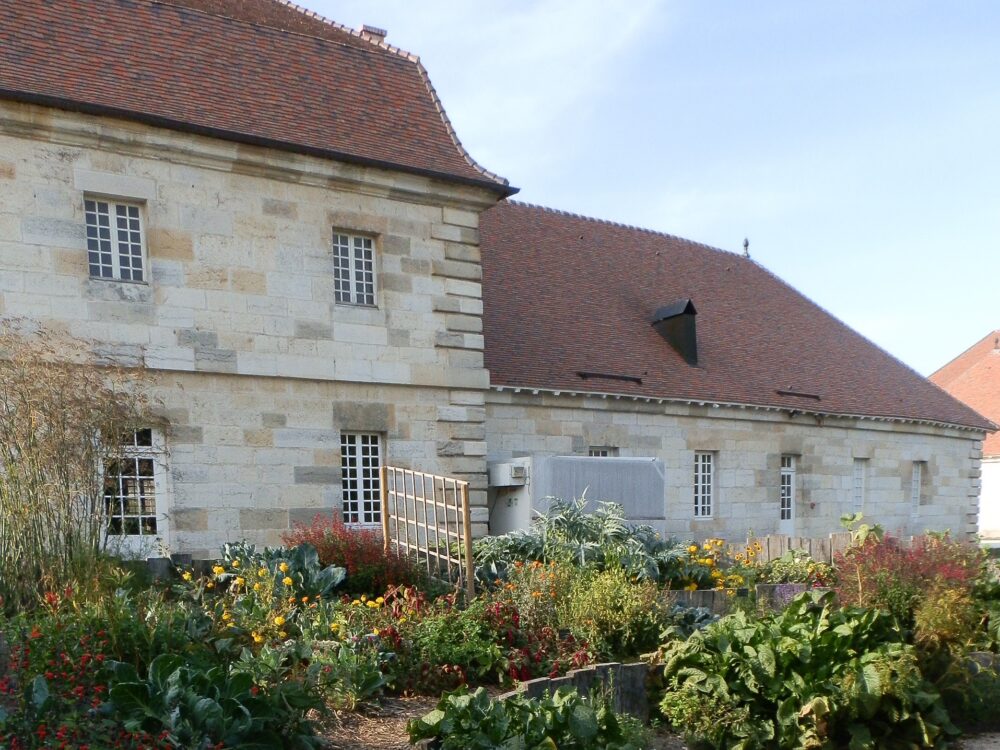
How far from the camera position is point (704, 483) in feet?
60.7

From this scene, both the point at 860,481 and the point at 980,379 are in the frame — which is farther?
the point at 980,379

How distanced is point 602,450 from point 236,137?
832 centimetres

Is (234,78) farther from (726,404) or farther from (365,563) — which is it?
(726,404)

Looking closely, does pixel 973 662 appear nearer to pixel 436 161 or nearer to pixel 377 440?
pixel 377 440

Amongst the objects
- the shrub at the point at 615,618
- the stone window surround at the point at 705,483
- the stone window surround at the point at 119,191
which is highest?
the stone window surround at the point at 119,191

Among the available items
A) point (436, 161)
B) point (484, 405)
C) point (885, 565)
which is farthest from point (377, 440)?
point (885, 565)

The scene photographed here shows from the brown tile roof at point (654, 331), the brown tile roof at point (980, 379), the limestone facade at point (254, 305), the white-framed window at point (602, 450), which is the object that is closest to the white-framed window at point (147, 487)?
the limestone facade at point (254, 305)

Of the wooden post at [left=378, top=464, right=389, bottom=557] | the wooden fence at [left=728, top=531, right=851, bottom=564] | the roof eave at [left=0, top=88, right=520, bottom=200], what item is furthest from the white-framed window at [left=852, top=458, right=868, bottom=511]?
the wooden post at [left=378, top=464, right=389, bottom=557]

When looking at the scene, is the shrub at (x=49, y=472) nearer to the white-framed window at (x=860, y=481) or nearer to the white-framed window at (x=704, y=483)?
the white-framed window at (x=704, y=483)

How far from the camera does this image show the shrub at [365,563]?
30.6 ft

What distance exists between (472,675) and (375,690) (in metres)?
1.02

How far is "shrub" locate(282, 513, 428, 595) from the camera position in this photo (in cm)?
933

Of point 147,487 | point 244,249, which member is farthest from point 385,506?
point 244,249

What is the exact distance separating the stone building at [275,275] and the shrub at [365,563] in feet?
6.31
